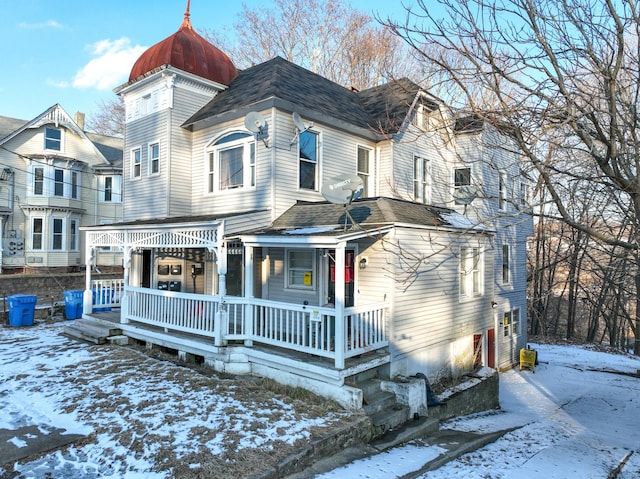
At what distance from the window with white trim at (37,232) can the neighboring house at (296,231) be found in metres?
14.1

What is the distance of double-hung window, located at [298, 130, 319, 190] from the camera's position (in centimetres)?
1112

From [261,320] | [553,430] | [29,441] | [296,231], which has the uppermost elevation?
[296,231]

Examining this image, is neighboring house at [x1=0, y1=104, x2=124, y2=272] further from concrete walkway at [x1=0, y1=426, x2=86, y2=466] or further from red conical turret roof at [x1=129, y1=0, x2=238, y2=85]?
concrete walkway at [x1=0, y1=426, x2=86, y2=466]

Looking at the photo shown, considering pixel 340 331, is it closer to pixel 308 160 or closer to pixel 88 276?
pixel 308 160

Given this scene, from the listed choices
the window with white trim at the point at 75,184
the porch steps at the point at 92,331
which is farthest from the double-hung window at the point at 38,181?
the porch steps at the point at 92,331

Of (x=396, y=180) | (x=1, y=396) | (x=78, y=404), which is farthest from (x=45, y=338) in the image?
(x=396, y=180)

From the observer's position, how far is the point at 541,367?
1662cm

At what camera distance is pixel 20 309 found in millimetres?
12695

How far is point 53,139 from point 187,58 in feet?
54.8

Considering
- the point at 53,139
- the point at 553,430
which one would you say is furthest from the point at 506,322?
the point at 53,139

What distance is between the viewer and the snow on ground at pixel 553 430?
5676mm

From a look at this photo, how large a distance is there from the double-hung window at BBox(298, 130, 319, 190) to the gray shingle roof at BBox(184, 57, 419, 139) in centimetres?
67

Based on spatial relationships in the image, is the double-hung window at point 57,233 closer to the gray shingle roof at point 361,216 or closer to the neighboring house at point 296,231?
the neighboring house at point 296,231

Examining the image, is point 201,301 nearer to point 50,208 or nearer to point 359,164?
point 359,164
